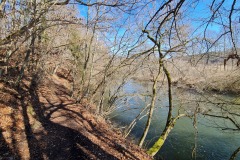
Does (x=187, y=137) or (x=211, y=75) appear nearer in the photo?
(x=211, y=75)

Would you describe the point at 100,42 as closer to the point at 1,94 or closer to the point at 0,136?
the point at 1,94

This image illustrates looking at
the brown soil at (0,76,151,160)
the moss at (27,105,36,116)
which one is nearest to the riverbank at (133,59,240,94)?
the brown soil at (0,76,151,160)

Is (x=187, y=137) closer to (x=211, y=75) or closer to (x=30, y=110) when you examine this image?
(x=211, y=75)

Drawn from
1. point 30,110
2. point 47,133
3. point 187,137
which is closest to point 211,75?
point 47,133

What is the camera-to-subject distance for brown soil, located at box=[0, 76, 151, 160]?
18.1ft

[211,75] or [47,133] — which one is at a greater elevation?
[211,75]

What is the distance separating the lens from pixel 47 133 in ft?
21.7

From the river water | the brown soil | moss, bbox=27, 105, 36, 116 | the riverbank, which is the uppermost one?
the riverbank

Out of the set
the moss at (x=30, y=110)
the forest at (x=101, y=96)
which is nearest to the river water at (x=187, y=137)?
the forest at (x=101, y=96)

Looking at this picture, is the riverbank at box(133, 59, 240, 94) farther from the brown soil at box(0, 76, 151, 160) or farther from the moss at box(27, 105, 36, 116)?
the moss at box(27, 105, 36, 116)

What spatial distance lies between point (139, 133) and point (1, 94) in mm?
8190

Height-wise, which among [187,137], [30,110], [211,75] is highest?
[211,75]

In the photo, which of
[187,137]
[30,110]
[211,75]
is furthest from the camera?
[187,137]

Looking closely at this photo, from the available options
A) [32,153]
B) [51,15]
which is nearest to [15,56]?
[51,15]
